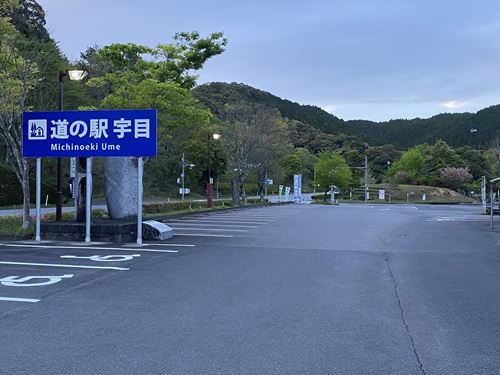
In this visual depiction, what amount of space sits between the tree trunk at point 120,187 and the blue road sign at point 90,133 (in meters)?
1.72

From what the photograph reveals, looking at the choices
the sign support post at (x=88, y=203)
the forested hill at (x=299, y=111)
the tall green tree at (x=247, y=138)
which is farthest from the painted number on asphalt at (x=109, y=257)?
the forested hill at (x=299, y=111)

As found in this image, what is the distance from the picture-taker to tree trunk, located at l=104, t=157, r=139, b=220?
12.9 meters

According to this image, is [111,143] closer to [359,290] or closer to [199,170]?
[359,290]

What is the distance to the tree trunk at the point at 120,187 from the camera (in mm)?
12875

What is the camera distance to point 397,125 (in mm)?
120188

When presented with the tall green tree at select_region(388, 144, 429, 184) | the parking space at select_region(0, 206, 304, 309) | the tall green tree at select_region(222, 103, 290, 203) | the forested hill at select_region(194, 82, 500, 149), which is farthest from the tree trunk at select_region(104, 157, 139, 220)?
the tall green tree at select_region(388, 144, 429, 184)

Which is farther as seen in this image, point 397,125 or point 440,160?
point 397,125

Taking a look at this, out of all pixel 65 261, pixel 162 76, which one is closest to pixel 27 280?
pixel 65 261

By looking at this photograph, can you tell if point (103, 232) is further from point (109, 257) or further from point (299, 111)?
point (299, 111)

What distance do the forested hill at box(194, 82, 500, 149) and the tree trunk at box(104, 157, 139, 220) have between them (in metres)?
60.9

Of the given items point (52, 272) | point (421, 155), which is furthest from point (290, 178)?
point (52, 272)

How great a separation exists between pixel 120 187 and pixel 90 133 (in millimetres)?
2263

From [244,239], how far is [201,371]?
855 centimetres

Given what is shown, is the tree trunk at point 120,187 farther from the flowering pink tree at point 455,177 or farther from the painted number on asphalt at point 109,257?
the flowering pink tree at point 455,177
